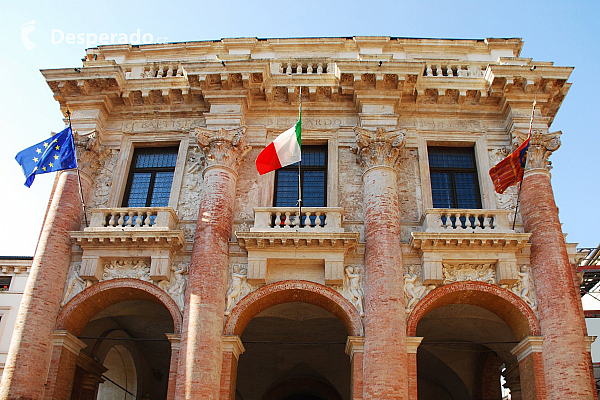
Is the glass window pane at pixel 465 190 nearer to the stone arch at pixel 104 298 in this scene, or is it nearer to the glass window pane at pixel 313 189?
the glass window pane at pixel 313 189

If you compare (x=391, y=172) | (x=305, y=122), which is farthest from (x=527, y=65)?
(x=305, y=122)

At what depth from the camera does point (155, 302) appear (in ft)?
54.5

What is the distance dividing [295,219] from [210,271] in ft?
9.11

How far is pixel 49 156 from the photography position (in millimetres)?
16906

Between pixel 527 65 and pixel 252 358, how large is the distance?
44.3 ft

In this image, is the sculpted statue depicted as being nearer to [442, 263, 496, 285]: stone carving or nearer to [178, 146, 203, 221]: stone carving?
[442, 263, 496, 285]: stone carving

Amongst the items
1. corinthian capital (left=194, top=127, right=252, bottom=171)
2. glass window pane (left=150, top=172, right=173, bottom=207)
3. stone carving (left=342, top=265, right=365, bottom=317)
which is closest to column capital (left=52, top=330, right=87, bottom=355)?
glass window pane (left=150, top=172, right=173, bottom=207)

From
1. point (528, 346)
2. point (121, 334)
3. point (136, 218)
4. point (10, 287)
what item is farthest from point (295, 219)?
point (10, 287)

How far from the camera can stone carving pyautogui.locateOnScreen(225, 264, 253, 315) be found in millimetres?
15656

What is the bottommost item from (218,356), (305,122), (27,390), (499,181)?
(27,390)

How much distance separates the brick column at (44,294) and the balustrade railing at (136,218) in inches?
30.5

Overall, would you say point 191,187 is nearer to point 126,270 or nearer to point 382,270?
point 126,270

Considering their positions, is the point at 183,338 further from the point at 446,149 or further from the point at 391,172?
the point at 446,149

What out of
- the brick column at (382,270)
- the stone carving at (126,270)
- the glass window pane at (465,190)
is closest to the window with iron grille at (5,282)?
the stone carving at (126,270)
